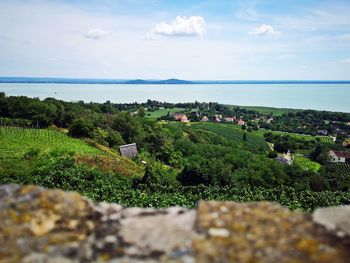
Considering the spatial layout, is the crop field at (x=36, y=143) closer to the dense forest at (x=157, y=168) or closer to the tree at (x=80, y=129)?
the dense forest at (x=157, y=168)

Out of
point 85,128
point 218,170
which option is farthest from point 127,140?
point 218,170

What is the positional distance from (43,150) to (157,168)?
44.4 feet

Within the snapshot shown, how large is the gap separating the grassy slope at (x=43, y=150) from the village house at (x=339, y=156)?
2626 inches

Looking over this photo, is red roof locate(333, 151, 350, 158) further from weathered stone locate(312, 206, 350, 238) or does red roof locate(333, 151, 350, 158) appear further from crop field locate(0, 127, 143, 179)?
weathered stone locate(312, 206, 350, 238)

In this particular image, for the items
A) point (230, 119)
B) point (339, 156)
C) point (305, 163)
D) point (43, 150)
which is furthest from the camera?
point (230, 119)

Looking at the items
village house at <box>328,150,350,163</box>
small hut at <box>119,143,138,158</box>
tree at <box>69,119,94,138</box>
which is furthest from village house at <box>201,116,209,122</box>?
tree at <box>69,119,94,138</box>

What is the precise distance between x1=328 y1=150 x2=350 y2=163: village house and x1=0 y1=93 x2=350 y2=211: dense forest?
236 cm

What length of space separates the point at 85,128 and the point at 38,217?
172ft

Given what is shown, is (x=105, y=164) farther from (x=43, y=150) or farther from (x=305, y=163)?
(x=305, y=163)

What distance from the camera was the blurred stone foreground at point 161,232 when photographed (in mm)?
2891

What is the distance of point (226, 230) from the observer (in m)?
3.05

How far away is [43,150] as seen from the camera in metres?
41.8

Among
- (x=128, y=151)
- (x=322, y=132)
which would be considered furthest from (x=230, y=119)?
(x=128, y=151)

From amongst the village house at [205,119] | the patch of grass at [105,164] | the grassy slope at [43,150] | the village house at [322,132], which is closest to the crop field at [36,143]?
the grassy slope at [43,150]
